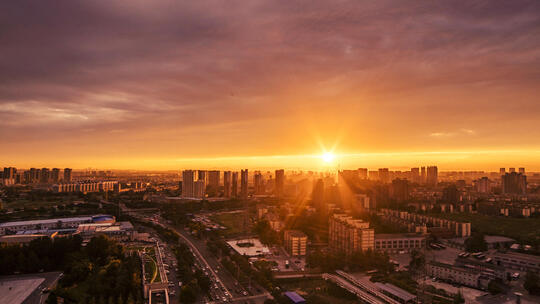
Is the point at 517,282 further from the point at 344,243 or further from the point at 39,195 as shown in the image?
the point at 39,195

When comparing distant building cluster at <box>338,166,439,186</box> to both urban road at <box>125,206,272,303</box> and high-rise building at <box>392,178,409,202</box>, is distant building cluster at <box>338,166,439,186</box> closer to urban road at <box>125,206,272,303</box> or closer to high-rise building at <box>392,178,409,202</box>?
high-rise building at <box>392,178,409,202</box>

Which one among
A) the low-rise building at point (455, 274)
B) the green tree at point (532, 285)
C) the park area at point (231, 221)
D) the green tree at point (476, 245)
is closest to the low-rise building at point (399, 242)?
the green tree at point (476, 245)

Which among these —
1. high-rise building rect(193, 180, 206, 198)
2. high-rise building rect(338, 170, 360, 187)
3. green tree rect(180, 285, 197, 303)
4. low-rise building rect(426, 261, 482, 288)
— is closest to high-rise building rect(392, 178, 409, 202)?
high-rise building rect(338, 170, 360, 187)

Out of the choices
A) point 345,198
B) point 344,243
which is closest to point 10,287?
point 344,243

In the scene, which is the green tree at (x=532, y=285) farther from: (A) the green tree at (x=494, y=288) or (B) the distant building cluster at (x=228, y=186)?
(B) the distant building cluster at (x=228, y=186)

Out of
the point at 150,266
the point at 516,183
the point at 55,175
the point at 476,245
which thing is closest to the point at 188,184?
the point at 55,175

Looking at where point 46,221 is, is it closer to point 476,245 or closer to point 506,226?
point 476,245

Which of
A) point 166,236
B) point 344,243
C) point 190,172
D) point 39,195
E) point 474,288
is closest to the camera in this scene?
point 474,288
